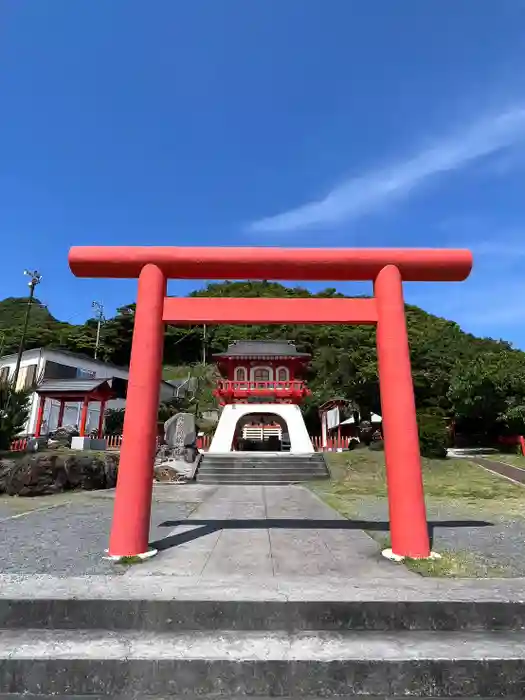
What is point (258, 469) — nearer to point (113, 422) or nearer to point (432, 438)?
point (432, 438)

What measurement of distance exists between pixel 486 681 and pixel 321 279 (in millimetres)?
3961

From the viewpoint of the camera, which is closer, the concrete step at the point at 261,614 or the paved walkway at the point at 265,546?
the concrete step at the point at 261,614

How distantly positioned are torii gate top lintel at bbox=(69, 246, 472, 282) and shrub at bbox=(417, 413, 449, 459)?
1340cm

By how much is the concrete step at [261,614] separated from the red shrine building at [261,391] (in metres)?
14.4

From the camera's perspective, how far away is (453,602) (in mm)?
2855

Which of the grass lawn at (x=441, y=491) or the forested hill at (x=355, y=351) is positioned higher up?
the forested hill at (x=355, y=351)

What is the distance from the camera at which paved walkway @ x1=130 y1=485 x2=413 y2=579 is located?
12.3 feet

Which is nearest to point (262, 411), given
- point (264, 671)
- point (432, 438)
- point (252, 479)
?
point (252, 479)

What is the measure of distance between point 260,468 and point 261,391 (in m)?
5.32

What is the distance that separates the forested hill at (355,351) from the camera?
21703 millimetres

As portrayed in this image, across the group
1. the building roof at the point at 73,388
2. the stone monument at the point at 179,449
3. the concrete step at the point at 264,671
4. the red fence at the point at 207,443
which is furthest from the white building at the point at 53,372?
the concrete step at the point at 264,671

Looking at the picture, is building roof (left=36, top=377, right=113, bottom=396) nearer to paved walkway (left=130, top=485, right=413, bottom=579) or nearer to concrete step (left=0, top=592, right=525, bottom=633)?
paved walkway (left=130, top=485, right=413, bottom=579)

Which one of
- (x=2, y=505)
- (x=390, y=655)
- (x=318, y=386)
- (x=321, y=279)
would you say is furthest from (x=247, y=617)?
(x=318, y=386)

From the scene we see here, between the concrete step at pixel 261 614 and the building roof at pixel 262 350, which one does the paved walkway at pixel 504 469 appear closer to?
the building roof at pixel 262 350
